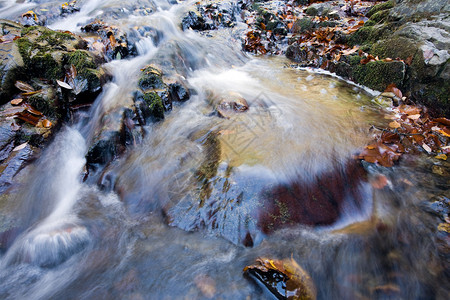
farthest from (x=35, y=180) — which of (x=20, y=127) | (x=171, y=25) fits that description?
(x=171, y=25)

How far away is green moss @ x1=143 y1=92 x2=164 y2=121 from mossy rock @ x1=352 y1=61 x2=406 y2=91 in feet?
14.9

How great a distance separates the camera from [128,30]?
6.64 m

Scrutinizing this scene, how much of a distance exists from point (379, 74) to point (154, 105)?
470 centimetres

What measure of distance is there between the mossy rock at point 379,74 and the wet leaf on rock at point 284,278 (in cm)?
431

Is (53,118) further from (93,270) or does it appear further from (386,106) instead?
(386,106)

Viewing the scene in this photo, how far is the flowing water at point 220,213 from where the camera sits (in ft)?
7.04

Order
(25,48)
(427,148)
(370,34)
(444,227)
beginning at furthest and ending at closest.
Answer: (370,34), (25,48), (427,148), (444,227)

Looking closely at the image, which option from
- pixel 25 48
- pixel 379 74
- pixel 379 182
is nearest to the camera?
pixel 379 182

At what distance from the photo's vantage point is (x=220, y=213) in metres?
2.57

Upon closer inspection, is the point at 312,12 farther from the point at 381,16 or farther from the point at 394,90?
the point at 394,90

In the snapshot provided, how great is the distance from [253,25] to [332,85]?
19.0 ft

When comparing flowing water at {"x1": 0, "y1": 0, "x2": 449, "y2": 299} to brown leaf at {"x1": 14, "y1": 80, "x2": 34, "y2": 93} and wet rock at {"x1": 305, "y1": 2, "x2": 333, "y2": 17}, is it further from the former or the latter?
wet rock at {"x1": 305, "y1": 2, "x2": 333, "y2": 17}

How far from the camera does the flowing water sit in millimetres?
2145

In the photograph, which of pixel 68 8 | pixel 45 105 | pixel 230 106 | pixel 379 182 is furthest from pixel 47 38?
pixel 379 182
